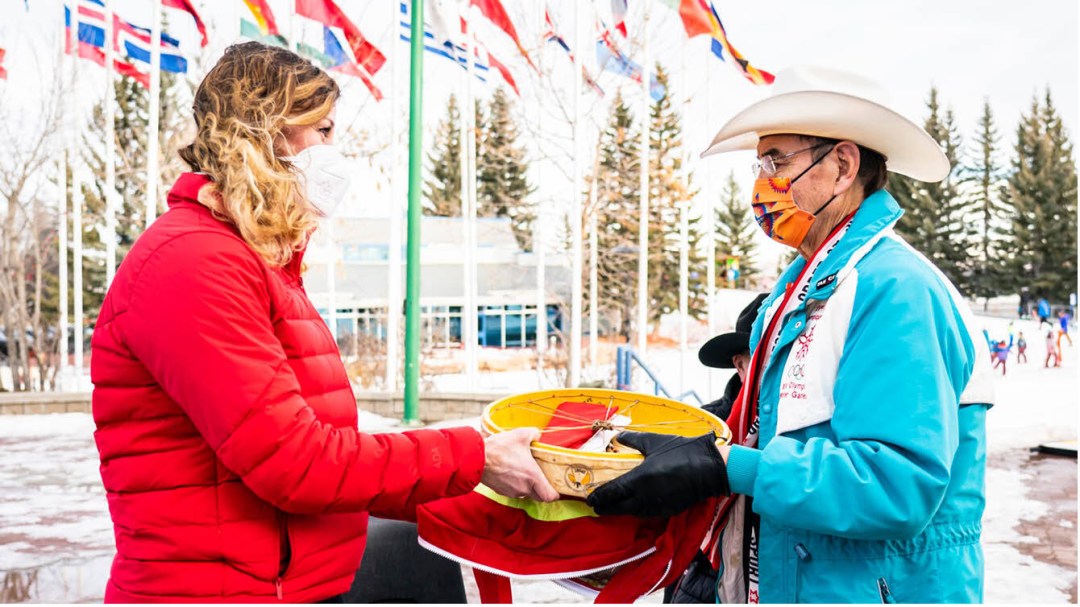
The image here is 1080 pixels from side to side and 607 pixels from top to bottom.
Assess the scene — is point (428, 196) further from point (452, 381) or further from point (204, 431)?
point (204, 431)

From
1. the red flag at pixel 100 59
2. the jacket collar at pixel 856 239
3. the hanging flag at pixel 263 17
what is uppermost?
the hanging flag at pixel 263 17

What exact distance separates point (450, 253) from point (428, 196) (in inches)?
390

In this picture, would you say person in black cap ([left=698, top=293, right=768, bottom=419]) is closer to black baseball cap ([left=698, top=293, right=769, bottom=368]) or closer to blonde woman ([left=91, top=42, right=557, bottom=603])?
black baseball cap ([left=698, top=293, right=769, bottom=368])

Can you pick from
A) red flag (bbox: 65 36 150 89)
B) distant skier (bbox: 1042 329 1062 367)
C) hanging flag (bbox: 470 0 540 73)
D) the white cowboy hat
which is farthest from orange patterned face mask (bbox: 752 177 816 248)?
distant skier (bbox: 1042 329 1062 367)

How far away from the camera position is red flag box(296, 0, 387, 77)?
14.6 metres

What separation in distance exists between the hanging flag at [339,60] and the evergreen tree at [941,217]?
3846 centimetres

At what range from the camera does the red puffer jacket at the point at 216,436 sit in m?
1.55

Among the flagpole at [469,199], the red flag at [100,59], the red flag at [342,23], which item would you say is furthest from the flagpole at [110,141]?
the flagpole at [469,199]

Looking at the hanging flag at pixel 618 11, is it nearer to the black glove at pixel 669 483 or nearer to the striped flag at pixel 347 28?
the striped flag at pixel 347 28

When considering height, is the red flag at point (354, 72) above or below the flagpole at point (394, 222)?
above

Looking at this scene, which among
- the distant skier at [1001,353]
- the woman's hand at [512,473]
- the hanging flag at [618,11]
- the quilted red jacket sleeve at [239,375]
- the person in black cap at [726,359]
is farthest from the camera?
the distant skier at [1001,353]

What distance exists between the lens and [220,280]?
1567 mm

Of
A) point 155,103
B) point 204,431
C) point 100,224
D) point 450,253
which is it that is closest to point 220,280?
point 204,431

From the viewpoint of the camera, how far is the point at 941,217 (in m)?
49.2
